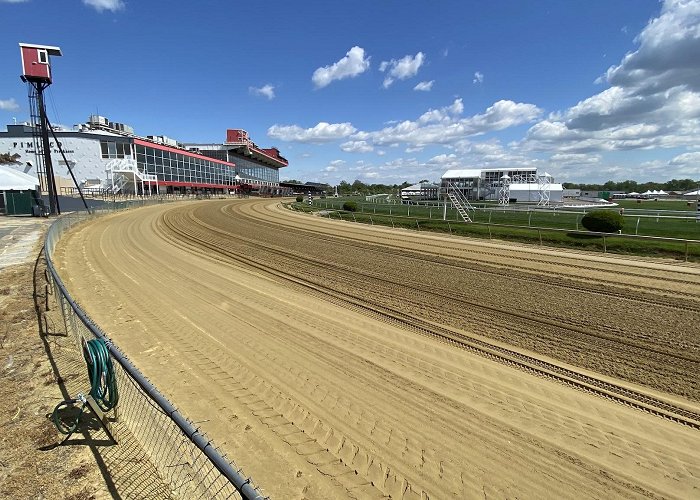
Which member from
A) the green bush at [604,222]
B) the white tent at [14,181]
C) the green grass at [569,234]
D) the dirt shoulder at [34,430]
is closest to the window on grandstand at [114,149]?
the white tent at [14,181]

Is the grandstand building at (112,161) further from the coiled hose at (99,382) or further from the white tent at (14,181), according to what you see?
the coiled hose at (99,382)

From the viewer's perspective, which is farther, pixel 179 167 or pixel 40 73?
pixel 179 167

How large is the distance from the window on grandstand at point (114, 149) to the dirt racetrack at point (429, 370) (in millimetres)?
48829

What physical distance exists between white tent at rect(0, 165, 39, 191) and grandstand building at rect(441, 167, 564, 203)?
46.0m

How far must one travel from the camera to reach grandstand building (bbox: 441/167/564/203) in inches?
2298

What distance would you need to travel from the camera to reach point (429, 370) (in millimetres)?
6203

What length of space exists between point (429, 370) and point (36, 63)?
137ft

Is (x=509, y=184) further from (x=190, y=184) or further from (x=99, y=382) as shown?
(x=99, y=382)

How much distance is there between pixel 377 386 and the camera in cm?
566

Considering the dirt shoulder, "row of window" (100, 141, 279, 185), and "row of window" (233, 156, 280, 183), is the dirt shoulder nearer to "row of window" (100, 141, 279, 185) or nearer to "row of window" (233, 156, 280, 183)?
"row of window" (100, 141, 279, 185)

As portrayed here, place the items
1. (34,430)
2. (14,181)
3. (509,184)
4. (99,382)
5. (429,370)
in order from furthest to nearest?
(509,184)
(14,181)
(429,370)
(99,382)
(34,430)

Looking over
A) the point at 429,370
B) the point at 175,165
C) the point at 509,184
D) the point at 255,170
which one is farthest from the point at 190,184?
the point at 429,370

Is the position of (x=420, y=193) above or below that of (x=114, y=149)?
below

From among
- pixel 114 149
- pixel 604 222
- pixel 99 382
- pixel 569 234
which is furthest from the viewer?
pixel 114 149
